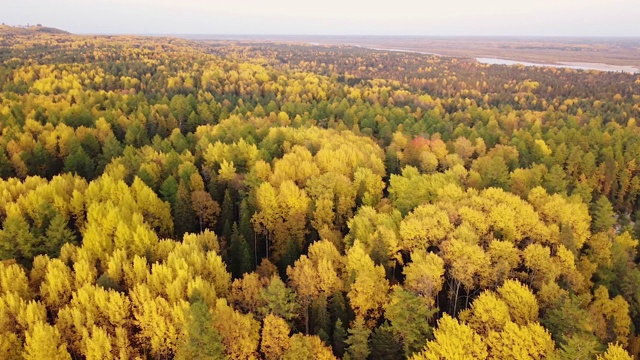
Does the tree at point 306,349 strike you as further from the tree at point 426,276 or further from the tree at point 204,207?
the tree at point 204,207

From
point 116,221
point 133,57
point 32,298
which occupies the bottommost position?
point 32,298

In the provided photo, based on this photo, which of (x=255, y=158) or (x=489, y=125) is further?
(x=489, y=125)

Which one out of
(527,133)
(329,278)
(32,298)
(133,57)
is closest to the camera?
(32,298)

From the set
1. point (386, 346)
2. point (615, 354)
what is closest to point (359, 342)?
point (386, 346)

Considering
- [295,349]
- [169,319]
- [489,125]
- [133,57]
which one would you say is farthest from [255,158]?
[133,57]

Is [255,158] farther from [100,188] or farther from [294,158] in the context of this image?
[100,188]

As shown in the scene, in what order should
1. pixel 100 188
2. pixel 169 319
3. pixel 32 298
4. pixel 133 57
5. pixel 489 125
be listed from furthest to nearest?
1. pixel 133 57
2. pixel 489 125
3. pixel 100 188
4. pixel 32 298
5. pixel 169 319

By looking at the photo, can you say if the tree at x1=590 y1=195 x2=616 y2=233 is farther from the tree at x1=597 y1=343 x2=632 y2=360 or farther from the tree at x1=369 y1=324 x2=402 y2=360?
the tree at x1=369 y1=324 x2=402 y2=360

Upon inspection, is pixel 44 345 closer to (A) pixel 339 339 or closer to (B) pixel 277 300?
(B) pixel 277 300
